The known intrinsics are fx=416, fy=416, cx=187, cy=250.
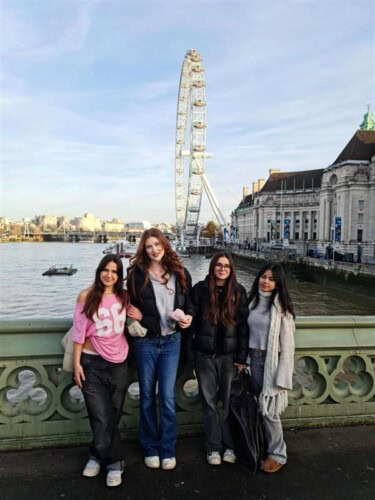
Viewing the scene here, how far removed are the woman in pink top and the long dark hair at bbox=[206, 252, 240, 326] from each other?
570 millimetres

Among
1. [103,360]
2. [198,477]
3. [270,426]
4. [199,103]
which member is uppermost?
[199,103]

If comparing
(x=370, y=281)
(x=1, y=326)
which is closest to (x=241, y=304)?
(x=1, y=326)

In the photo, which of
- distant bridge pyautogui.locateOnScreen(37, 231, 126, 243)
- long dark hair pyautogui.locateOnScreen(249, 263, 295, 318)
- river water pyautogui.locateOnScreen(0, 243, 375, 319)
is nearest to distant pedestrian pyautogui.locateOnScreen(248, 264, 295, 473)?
long dark hair pyautogui.locateOnScreen(249, 263, 295, 318)

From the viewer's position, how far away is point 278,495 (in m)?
2.36

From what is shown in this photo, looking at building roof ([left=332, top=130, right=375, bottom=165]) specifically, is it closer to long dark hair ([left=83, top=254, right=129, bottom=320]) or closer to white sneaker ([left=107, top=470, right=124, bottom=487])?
long dark hair ([left=83, top=254, right=129, bottom=320])

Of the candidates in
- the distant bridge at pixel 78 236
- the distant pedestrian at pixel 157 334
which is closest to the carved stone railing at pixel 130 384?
the distant pedestrian at pixel 157 334

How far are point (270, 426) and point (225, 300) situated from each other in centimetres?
89

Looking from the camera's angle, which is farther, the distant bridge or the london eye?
the distant bridge

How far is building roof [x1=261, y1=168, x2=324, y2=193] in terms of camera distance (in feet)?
286

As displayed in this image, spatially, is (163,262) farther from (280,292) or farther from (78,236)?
(78,236)

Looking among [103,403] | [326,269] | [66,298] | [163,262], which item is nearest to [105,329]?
[103,403]

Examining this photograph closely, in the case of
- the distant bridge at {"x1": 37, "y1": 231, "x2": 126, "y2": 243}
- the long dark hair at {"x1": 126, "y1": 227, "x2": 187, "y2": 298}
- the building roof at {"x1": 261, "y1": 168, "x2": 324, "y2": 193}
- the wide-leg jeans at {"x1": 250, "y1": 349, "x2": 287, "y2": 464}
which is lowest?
the distant bridge at {"x1": 37, "y1": 231, "x2": 126, "y2": 243}

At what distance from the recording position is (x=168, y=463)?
103 inches

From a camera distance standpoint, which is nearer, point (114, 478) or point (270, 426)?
point (114, 478)
